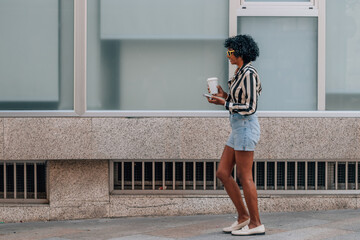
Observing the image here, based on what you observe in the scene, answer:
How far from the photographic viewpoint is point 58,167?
318 inches

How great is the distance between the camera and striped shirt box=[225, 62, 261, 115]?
6426 millimetres

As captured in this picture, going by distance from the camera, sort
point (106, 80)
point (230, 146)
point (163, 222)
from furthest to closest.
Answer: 1. point (106, 80)
2. point (163, 222)
3. point (230, 146)

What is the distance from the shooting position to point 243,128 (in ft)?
21.2

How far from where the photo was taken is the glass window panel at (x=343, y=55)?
8.34m

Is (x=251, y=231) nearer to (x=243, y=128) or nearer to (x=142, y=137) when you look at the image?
(x=243, y=128)

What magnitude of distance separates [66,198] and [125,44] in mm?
1945

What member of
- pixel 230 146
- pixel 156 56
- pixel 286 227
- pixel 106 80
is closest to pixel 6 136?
pixel 106 80

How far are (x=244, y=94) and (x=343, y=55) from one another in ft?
7.98

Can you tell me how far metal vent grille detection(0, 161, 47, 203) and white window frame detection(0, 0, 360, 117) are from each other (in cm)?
67

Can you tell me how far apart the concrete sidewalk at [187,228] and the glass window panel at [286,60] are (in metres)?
1.38

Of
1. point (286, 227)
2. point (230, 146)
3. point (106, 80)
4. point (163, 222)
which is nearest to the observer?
point (230, 146)

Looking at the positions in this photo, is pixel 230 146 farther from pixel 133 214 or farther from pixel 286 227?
pixel 133 214

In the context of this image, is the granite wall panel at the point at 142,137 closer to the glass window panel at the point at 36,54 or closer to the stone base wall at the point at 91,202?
the stone base wall at the point at 91,202

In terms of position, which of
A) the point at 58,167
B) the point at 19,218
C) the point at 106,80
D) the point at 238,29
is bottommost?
the point at 19,218
